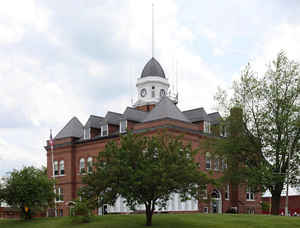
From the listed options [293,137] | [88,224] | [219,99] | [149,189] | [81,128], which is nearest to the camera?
[149,189]

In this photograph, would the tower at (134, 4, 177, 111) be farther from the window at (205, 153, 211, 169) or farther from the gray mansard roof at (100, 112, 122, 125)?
the window at (205, 153, 211, 169)

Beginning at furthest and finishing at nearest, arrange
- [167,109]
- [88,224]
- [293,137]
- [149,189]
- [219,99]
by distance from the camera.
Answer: [167,109], [219,99], [293,137], [88,224], [149,189]

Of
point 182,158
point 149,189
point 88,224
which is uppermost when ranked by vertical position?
point 182,158

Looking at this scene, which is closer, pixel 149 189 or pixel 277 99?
pixel 149 189

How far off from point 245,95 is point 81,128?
106ft

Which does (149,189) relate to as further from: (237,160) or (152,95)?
(152,95)

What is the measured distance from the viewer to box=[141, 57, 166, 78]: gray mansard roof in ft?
246

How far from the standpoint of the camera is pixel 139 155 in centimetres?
3775

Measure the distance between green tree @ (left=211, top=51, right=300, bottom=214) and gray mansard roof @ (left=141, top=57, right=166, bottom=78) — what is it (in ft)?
90.4

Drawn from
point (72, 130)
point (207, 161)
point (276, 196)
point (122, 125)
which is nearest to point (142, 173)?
point (276, 196)

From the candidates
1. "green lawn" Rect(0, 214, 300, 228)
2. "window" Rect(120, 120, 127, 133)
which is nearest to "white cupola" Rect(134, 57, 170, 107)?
"window" Rect(120, 120, 127, 133)

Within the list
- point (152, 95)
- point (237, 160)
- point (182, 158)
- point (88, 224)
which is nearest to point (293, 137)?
point (237, 160)

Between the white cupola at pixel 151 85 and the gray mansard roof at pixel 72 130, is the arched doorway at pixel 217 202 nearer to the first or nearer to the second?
the white cupola at pixel 151 85

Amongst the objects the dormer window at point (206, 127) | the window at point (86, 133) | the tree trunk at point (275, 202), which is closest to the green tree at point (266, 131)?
the tree trunk at point (275, 202)
